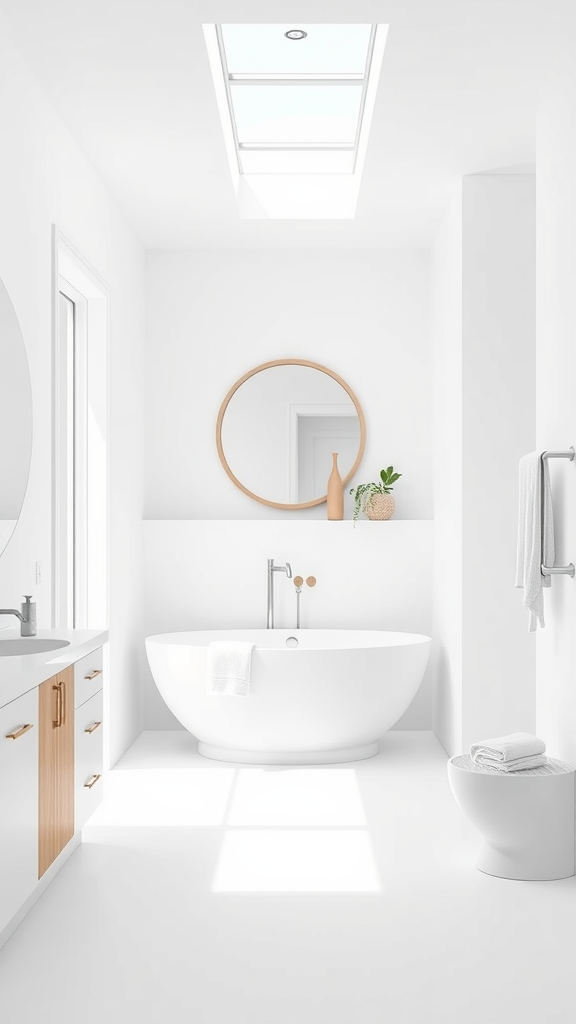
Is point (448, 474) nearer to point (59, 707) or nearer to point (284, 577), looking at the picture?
point (284, 577)

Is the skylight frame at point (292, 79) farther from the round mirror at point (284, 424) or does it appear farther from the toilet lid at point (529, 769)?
the toilet lid at point (529, 769)

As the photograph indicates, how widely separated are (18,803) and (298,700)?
2.19 meters

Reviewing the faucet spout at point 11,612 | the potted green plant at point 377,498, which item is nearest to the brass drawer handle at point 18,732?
the faucet spout at point 11,612

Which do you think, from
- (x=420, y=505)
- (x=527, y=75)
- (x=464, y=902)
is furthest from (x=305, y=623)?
(x=527, y=75)

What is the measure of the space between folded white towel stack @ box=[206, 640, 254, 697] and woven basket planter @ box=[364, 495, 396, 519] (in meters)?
1.34

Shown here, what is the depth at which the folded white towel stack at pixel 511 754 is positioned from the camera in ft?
10.5


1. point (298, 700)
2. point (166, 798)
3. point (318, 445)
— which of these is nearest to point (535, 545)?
point (298, 700)

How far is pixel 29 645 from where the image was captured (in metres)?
3.10

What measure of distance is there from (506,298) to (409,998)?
322cm

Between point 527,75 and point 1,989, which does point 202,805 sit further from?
point 527,75

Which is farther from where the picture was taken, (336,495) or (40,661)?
(336,495)

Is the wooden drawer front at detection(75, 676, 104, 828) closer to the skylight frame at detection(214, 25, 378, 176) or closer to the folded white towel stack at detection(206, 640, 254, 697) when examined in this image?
the folded white towel stack at detection(206, 640, 254, 697)

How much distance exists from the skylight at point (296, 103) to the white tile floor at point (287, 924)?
2785 mm

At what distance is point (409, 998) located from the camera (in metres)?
2.41
